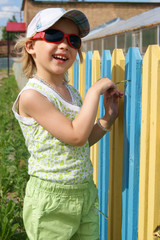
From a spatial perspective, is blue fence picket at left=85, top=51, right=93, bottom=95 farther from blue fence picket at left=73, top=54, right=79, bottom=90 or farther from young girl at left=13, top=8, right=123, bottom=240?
young girl at left=13, top=8, right=123, bottom=240

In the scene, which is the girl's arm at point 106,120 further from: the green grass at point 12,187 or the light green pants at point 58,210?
the green grass at point 12,187

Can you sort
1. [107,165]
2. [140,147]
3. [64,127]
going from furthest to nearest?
[107,165]
[140,147]
[64,127]

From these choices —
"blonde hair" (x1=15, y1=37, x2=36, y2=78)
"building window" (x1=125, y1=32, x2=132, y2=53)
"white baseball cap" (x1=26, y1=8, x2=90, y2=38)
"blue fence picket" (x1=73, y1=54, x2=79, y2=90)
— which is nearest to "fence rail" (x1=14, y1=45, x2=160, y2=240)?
"white baseball cap" (x1=26, y1=8, x2=90, y2=38)

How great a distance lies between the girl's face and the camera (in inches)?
63.8

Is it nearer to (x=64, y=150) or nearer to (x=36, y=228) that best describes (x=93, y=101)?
(x=64, y=150)

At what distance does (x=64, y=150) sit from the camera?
1609mm

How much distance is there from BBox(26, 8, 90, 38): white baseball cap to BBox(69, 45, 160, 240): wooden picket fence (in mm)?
288

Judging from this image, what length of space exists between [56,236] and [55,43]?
868mm

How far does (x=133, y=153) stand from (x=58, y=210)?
0.48 metres

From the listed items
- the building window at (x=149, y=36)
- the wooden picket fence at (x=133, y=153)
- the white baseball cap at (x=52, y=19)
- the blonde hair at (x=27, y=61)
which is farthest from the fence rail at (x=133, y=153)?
the building window at (x=149, y=36)

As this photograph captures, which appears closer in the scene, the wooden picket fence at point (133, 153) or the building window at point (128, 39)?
the wooden picket fence at point (133, 153)

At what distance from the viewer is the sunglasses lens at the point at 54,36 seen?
1.60 meters

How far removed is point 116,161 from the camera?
2.07 m

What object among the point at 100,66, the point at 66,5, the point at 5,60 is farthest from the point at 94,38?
the point at 5,60
